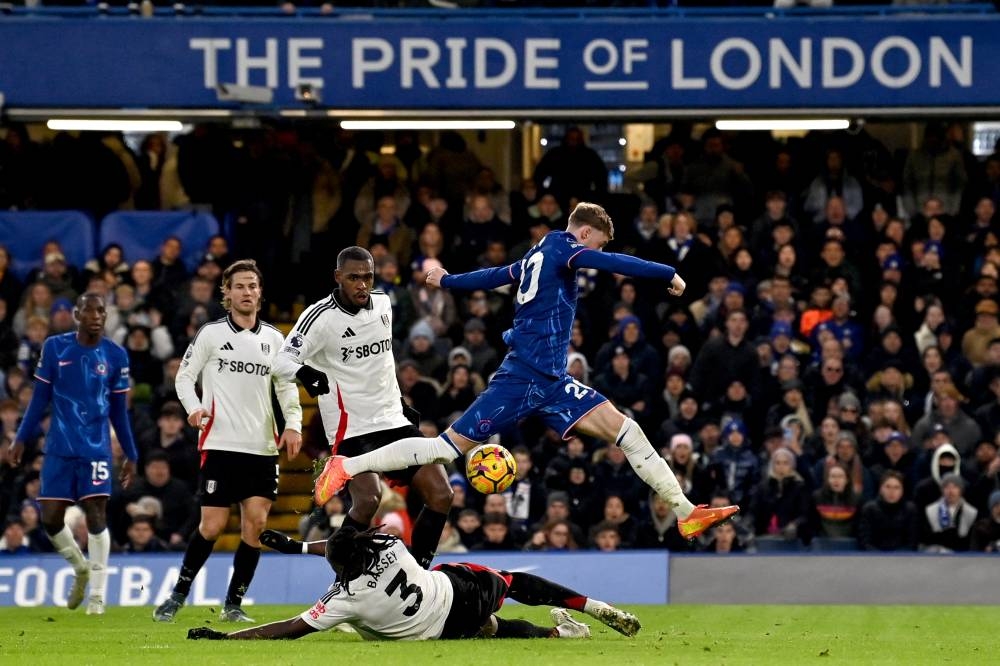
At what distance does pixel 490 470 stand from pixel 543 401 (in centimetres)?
56

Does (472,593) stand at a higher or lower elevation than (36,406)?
lower

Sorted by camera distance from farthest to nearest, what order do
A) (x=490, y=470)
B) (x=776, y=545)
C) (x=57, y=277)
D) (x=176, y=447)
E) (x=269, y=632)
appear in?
(x=57, y=277) → (x=176, y=447) → (x=776, y=545) → (x=490, y=470) → (x=269, y=632)

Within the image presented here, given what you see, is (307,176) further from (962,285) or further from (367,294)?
(367,294)

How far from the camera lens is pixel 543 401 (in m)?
11.9

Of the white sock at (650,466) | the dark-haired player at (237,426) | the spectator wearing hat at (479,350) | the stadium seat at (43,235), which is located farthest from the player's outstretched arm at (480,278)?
the stadium seat at (43,235)

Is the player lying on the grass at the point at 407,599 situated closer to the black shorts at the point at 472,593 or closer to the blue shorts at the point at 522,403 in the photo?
the black shorts at the point at 472,593

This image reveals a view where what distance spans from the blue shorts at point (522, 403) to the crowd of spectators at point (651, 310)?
5.73m

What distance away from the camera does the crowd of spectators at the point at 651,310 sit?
58.5 ft

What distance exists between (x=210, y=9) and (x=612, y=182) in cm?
575

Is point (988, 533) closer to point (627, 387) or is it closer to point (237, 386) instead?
point (627, 387)

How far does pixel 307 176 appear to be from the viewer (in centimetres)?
2238

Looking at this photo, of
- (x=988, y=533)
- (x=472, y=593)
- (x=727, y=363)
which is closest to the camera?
(x=472, y=593)

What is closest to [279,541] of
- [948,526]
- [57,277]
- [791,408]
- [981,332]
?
[948,526]

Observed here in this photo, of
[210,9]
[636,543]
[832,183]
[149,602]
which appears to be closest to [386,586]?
[149,602]
